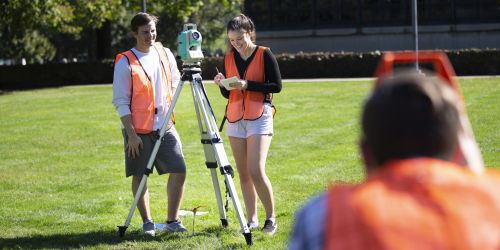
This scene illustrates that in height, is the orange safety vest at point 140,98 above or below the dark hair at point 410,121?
below

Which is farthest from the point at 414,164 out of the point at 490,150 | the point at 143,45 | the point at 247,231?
the point at 490,150

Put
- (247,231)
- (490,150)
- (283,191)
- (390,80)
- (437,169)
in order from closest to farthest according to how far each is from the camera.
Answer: (437,169) → (390,80) → (247,231) → (283,191) → (490,150)

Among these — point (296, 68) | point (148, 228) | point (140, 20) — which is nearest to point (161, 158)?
point (148, 228)

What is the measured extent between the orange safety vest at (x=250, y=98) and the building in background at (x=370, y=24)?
1494 inches

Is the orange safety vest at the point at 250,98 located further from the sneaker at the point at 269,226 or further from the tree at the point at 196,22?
the tree at the point at 196,22

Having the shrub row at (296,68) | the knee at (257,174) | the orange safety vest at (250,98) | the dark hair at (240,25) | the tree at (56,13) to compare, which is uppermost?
the tree at (56,13)

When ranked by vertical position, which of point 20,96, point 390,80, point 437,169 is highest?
point 390,80

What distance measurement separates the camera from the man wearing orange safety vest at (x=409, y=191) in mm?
1975

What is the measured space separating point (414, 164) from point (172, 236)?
20.2 feet

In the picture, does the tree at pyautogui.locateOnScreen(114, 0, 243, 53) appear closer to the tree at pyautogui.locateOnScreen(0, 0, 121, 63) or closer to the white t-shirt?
the tree at pyautogui.locateOnScreen(0, 0, 121, 63)

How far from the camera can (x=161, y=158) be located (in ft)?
26.6

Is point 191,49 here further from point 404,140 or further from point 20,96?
point 20,96

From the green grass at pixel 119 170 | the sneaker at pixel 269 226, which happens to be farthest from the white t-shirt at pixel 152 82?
the sneaker at pixel 269 226

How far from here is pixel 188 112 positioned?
72.7 ft
